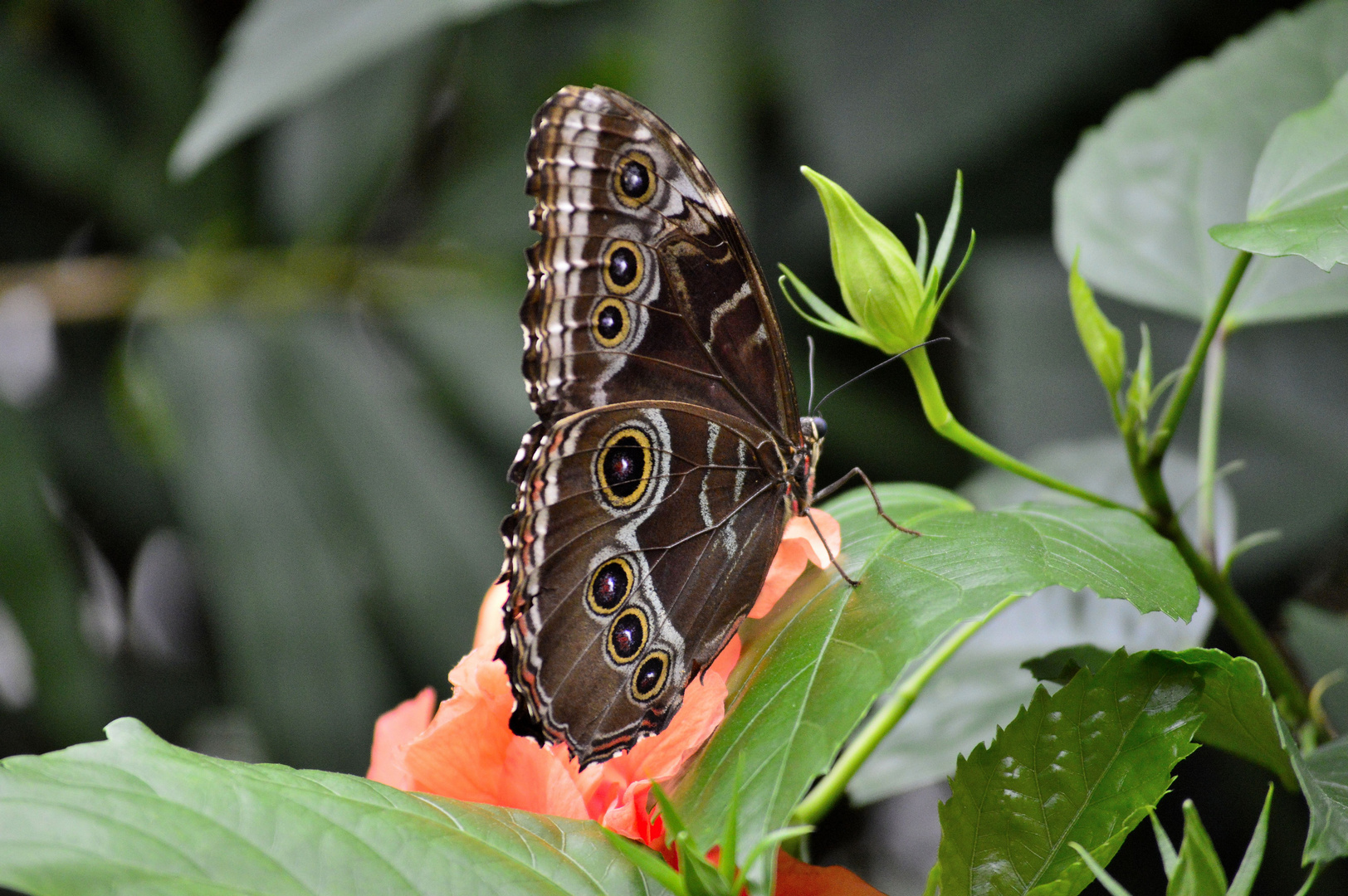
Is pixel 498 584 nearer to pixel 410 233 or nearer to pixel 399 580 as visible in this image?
pixel 399 580

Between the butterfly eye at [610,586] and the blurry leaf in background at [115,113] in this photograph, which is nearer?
the butterfly eye at [610,586]

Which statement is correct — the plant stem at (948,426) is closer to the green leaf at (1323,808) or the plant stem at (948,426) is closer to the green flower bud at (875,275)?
the green flower bud at (875,275)

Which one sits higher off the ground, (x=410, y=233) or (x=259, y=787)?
(x=410, y=233)

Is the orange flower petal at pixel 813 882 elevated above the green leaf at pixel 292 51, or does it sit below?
below

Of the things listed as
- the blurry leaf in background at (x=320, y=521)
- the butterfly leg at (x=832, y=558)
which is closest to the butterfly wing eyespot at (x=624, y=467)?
the butterfly leg at (x=832, y=558)

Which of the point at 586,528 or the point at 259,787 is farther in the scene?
the point at 586,528

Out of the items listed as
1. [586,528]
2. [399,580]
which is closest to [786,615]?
[586,528]

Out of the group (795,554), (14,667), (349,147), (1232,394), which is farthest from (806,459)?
(14,667)
